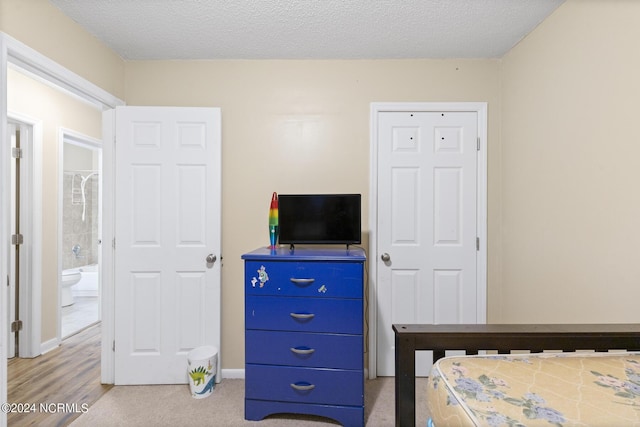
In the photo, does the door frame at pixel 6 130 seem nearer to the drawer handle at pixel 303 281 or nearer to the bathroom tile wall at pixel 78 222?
the drawer handle at pixel 303 281

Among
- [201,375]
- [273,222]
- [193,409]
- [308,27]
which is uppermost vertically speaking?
[308,27]

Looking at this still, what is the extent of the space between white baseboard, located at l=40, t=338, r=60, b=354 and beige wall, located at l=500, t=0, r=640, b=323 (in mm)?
Answer: 3998

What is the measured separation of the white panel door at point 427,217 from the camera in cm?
229

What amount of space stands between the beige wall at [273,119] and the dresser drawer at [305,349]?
1.99ft

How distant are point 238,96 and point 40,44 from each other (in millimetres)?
1138

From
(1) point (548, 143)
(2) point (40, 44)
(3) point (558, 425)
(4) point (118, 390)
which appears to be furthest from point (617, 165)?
(4) point (118, 390)

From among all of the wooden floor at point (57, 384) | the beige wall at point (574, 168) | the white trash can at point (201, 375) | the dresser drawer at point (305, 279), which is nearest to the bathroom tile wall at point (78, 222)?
the wooden floor at point (57, 384)

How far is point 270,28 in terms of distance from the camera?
192 cm

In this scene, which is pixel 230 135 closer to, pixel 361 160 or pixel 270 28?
pixel 270 28

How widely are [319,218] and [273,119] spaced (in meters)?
0.88

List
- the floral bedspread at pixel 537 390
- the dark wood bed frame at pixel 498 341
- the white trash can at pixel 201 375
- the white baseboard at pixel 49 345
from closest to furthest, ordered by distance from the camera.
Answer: the floral bedspread at pixel 537 390 < the dark wood bed frame at pixel 498 341 < the white trash can at pixel 201 375 < the white baseboard at pixel 49 345

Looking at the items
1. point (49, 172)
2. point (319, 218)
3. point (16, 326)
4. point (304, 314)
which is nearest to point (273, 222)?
point (319, 218)

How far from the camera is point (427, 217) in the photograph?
2.29 m

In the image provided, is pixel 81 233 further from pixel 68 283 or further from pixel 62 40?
pixel 62 40
